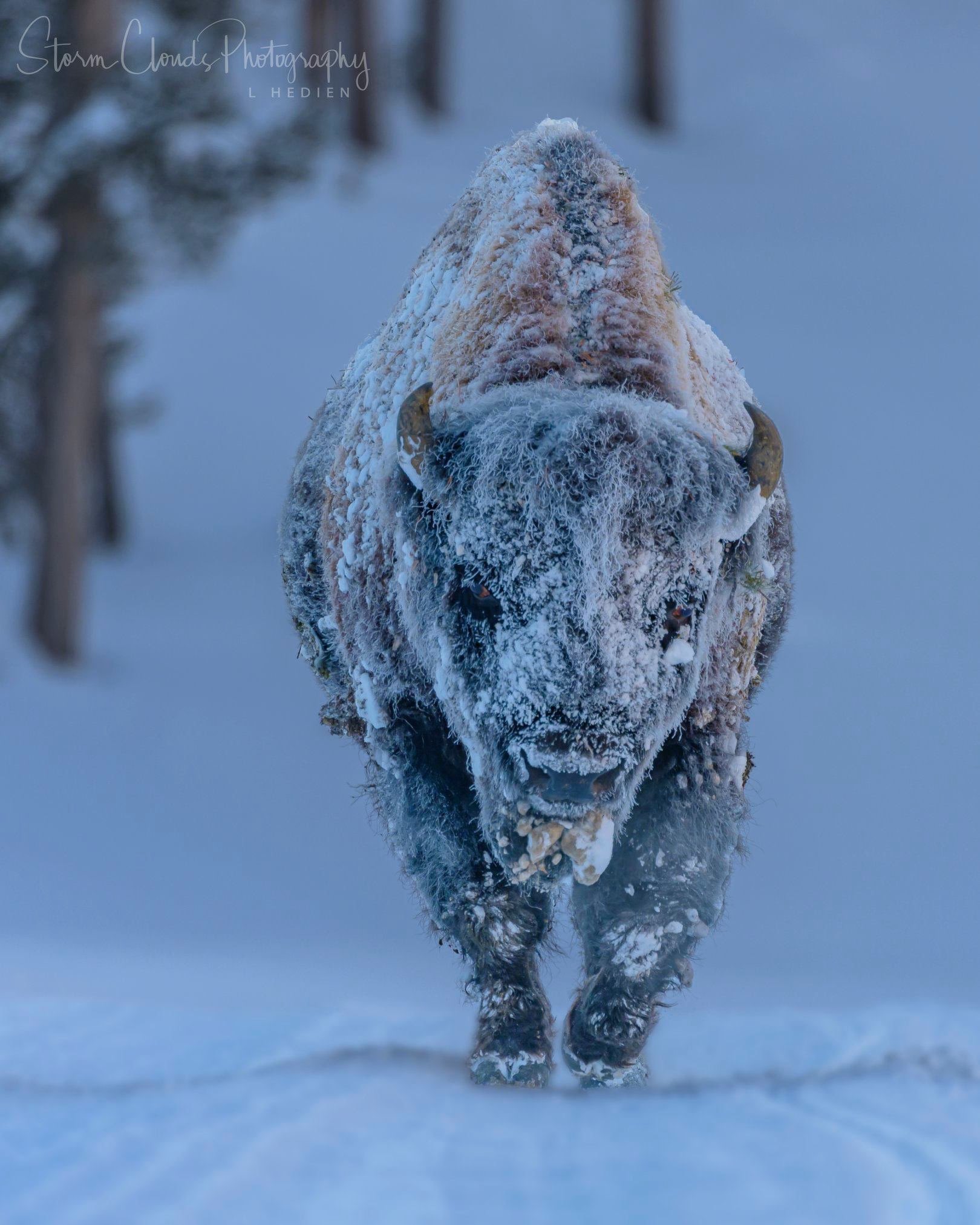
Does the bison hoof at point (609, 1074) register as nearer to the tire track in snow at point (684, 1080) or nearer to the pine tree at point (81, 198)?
the tire track in snow at point (684, 1080)

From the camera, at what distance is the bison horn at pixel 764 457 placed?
9.88 ft

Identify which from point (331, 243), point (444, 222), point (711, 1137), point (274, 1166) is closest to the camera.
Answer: point (274, 1166)

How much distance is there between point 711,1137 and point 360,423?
226cm

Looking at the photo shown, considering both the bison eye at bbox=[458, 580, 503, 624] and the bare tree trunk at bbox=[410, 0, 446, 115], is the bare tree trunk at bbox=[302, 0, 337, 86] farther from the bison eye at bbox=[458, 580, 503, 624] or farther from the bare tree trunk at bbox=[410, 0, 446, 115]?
the bison eye at bbox=[458, 580, 503, 624]

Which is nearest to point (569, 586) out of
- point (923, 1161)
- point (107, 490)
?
point (923, 1161)

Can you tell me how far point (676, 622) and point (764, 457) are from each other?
434mm

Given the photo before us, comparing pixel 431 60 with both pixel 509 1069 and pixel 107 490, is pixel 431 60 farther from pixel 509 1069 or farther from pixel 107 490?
pixel 509 1069

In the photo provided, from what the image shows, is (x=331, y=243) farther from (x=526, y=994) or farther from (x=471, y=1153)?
(x=471, y=1153)

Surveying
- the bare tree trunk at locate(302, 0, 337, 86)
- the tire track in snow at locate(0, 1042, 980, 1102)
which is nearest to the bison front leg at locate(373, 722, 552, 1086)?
the tire track in snow at locate(0, 1042, 980, 1102)

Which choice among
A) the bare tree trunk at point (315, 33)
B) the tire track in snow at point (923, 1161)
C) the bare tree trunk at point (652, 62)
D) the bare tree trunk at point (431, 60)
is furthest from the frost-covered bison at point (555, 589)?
the bare tree trunk at point (431, 60)

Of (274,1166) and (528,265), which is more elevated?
(528,265)

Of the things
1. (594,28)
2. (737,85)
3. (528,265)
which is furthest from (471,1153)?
(594,28)

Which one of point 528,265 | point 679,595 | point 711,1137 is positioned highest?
point 528,265

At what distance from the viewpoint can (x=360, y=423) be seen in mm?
3816
